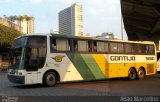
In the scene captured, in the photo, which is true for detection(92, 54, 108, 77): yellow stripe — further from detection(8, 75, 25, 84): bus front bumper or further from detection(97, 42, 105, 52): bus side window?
detection(8, 75, 25, 84): bus front bumper

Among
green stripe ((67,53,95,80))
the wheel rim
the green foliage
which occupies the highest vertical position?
the green foliage

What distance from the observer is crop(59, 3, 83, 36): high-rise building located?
82.8 m

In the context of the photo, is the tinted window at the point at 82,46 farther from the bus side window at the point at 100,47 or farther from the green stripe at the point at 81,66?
the bus side window at the point at 100,47

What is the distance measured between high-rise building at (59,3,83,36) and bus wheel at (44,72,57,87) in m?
61.9

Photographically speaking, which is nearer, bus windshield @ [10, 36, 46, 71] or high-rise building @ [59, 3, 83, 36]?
bus windshield @ [10, 36, 46, 71]

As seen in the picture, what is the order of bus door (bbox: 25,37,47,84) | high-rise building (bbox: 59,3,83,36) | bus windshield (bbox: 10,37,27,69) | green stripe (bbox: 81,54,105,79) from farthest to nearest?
1. high-rise building (bbox: 59,3,83,36)
2. green stripe (bbox: 81,54,105,79)
3. bus windshield (bbox: 10,37,27,69)
4. bus door (bbox: 25,37,47,84)

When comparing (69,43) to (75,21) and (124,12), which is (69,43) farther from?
(75,21)

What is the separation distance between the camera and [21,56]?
19188 mm

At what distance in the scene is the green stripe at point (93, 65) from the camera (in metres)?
21.7

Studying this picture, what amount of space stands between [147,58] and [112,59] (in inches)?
160

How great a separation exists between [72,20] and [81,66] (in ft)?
210

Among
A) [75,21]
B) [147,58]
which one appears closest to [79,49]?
[147,58]

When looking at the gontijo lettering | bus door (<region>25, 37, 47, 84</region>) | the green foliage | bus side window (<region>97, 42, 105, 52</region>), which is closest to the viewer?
bus door (<region>25, 37, 47, 84</region>)

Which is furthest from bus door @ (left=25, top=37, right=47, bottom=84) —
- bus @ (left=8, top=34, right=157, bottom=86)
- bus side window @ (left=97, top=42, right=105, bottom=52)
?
A: bus side window @ (left=97, top=42, right=105, bottom=52)
